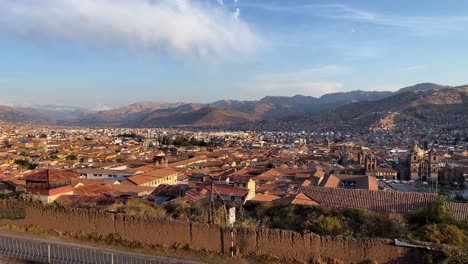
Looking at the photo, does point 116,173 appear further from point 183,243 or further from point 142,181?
point 183,243

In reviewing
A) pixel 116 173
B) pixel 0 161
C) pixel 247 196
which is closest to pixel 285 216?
pixel 247 196

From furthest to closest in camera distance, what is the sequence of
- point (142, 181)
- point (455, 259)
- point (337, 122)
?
point (337, 122) < point (142, 181) < point (455, 259)

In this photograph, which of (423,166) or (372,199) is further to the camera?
(423,166)

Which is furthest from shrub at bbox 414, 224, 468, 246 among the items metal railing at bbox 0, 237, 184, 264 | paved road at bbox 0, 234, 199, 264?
metal railing at bbox 0, 237, 184, 264

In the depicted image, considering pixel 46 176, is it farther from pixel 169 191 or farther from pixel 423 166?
pixel 423 166

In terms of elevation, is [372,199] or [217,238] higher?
[217,238]

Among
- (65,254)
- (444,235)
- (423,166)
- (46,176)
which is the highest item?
(46,176)

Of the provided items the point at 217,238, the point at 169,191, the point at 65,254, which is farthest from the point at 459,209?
the point at 65,254

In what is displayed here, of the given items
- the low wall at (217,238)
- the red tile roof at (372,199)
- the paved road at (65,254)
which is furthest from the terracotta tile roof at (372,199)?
the paved road at (65,254)

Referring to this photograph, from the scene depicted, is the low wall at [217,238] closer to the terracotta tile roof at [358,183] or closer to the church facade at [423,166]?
the terracotta tile roof at [358,183]
